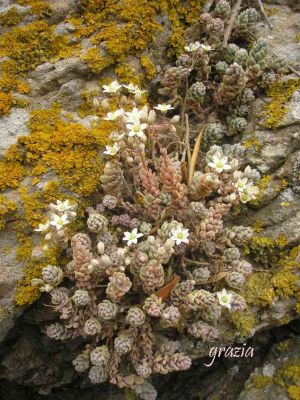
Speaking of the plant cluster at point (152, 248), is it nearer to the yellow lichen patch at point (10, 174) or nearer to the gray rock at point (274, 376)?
the yellow lichen patch at point (10, 174)

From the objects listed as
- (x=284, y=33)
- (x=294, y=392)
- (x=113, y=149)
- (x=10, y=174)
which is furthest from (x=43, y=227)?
(x=284, y=33)

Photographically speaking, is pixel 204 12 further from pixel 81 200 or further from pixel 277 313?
pixel 277 313

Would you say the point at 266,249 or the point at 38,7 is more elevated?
the point at 38,7

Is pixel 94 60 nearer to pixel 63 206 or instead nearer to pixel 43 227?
pixel 63 206

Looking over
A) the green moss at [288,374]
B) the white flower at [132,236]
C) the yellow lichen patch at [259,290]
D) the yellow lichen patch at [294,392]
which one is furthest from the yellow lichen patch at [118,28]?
the yellow lichen patch at [294,392]

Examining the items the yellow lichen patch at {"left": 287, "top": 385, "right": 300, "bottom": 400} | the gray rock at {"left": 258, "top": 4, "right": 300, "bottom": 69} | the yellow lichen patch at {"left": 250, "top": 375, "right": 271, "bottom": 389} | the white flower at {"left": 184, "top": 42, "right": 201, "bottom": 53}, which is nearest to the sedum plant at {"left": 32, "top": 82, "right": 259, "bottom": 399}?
the yellow lichen patch at {"left": 250, "top": 375, "right": 271, "bottom": 389}

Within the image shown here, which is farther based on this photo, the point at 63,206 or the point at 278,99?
the point at 278,99
